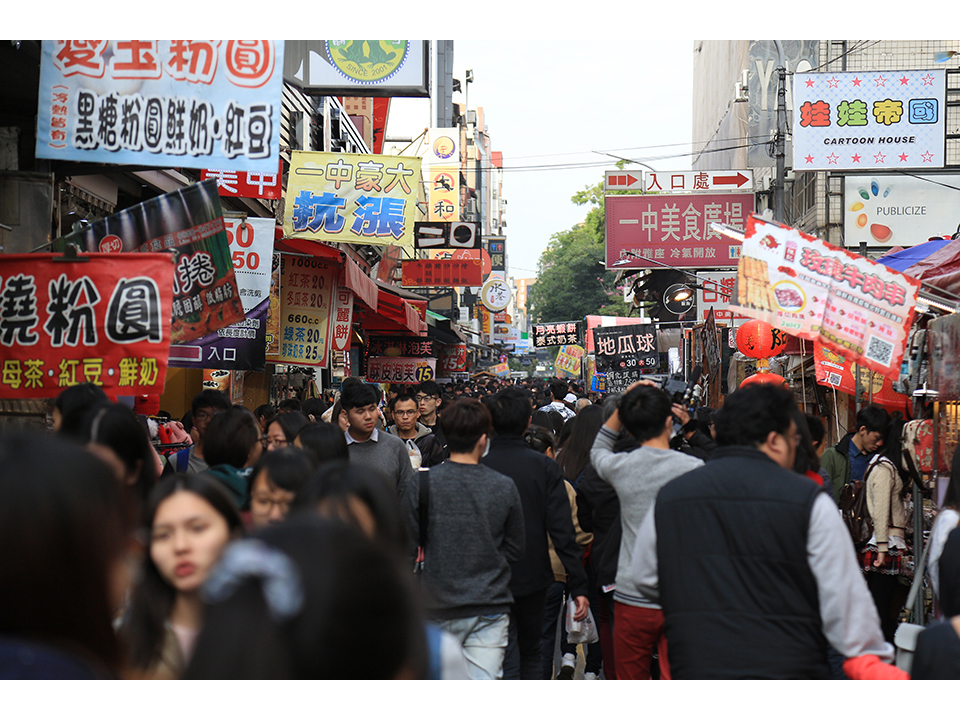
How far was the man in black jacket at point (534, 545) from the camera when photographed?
526 centimetres

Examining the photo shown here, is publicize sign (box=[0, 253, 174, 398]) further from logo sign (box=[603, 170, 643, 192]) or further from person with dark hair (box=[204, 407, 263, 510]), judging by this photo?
logo sign (box=[603, 170, 643, 192])

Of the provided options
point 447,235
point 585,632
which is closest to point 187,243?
point 585,632

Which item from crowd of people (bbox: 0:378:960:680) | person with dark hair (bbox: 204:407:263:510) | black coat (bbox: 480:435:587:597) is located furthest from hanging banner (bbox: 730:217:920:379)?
person with dark hair (bbox: 204:407:263:510)

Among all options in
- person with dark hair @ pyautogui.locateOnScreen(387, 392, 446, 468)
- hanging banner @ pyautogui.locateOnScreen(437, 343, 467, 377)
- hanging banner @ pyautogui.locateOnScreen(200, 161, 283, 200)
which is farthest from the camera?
hanging banner @ pyautogui.locateOnScreen(437, 343, 467, 377)

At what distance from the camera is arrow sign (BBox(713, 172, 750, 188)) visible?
2122cm

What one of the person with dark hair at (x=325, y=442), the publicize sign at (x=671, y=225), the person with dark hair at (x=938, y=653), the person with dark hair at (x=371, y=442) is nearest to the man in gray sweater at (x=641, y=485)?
the person with dark hair at (x=325, y=442)

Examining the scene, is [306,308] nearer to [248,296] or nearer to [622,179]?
[248,296]

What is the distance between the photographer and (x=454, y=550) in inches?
185

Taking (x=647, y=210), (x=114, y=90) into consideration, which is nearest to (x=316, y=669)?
(x=114, y=90)

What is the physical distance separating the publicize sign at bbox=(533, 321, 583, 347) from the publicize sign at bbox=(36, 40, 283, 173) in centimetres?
3256

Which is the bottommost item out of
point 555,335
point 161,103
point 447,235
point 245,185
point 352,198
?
point 555,335

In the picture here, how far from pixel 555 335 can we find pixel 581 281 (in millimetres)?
24851

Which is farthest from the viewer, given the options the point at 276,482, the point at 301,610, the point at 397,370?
the point at 397,370

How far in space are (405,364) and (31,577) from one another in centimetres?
1872
